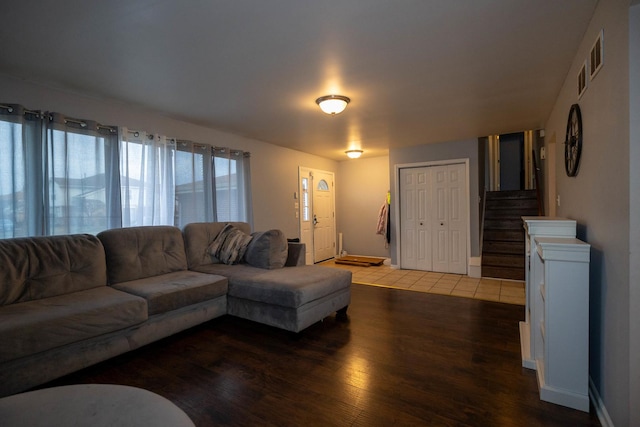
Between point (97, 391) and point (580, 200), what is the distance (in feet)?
9.83

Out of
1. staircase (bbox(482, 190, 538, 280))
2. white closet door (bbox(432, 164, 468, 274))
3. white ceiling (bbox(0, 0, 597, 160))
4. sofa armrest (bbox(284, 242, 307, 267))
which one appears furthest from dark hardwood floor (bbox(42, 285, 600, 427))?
white ceiling (bbox(0, 0, 597, 160))

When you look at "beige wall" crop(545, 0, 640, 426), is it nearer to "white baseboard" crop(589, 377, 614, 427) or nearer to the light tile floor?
"white baseboard" crop(589, 377, 614, 427)

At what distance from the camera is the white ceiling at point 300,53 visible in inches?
71.9

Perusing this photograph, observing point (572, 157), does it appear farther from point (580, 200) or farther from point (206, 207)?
point (206, 207)

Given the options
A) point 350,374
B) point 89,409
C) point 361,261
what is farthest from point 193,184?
point 361,261

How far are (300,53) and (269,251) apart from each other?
2027 millimetres

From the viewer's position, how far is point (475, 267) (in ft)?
16.6

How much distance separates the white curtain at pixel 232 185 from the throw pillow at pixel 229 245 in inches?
24.3

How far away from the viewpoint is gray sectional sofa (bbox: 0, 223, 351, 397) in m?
1.95

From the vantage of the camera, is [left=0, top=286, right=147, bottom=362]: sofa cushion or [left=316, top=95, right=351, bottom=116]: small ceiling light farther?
[left=316, top=95, right=351, bottom=116]: small ceiling light

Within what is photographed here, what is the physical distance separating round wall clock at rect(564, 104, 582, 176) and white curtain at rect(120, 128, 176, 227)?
404 centimetres

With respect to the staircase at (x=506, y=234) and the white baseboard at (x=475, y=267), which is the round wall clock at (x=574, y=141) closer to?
the staircase at (x=506, y=234)

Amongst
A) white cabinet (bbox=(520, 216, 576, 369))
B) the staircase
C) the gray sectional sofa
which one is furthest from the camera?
the staircase

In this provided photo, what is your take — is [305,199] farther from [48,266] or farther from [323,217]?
[48,266]
